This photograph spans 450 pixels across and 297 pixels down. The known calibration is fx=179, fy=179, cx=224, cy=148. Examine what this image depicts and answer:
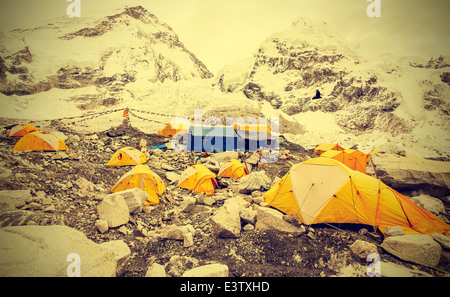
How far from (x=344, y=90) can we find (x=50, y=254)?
32.9 meters

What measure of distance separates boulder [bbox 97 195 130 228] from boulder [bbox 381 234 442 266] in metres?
6.87

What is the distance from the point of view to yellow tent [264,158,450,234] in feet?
16.5

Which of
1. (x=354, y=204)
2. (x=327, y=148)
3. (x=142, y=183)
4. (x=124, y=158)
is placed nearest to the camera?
(x=354, y=204)

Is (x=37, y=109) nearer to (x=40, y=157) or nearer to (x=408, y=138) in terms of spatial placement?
(x=40, y=157)

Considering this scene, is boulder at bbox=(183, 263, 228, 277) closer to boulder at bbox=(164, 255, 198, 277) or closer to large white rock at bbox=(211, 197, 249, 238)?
boulder at bbox=(164, 255, 198, 277)

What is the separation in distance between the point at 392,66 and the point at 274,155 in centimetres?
2959

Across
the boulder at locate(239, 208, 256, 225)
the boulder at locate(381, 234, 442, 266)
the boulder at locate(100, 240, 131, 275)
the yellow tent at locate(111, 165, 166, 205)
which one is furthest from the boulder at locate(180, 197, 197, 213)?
the boulder at locate(381, 234, 442, 266)

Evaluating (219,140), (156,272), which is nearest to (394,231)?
(156,272)

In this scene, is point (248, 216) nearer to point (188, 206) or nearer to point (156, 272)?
point (188, 206)

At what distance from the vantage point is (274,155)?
1484cm

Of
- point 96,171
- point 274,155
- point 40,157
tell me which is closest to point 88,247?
point 96,171

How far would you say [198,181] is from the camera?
8328 millimetres

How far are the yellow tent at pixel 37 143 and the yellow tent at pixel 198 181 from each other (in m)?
7.41
